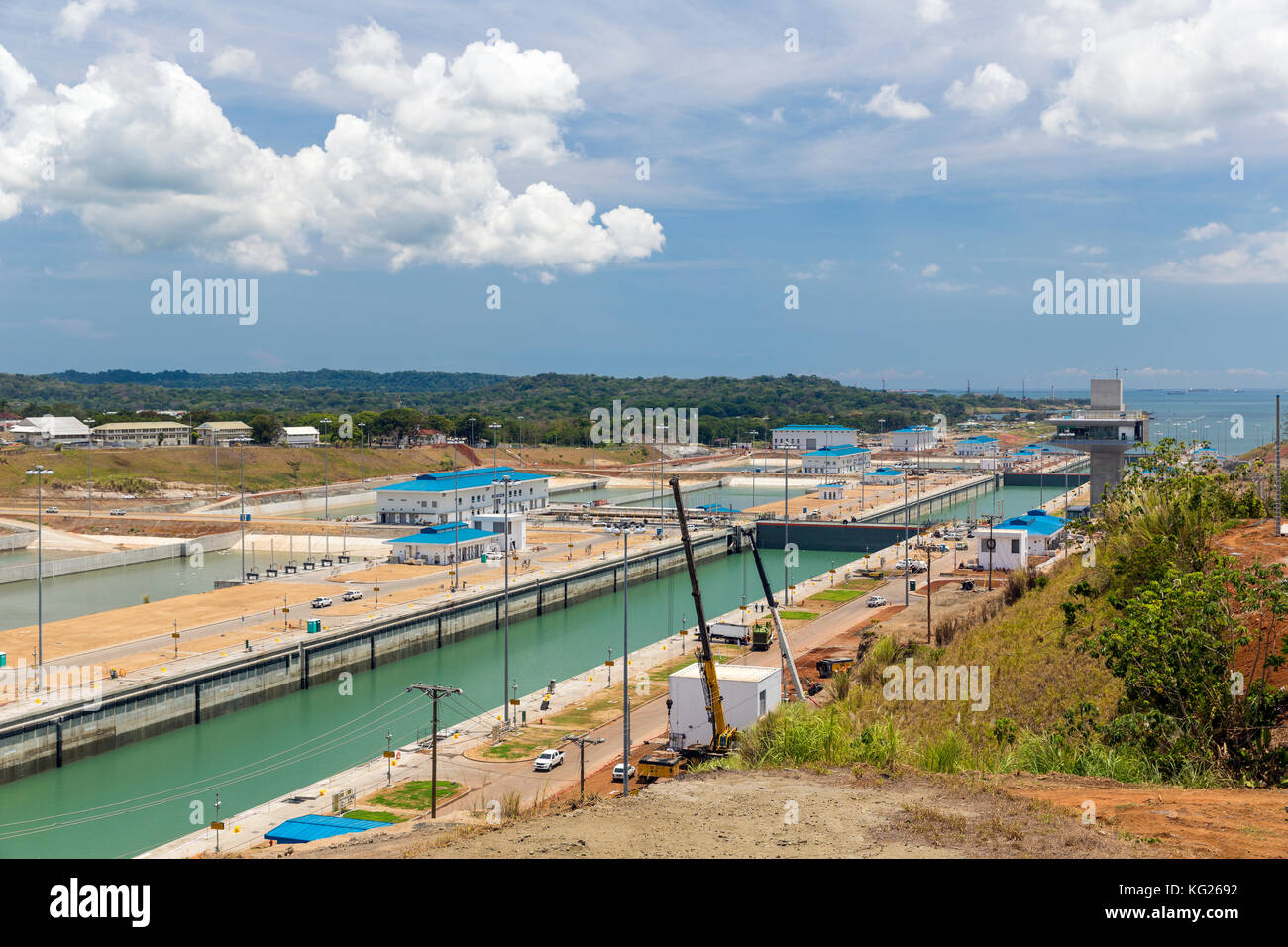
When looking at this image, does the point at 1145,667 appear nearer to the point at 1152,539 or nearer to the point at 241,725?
the point at 1152,539

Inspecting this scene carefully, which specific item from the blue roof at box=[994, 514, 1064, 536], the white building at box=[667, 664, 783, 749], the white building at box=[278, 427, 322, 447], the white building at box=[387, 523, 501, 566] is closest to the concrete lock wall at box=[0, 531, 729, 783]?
the white building at box=[387, 523, 501, 566]

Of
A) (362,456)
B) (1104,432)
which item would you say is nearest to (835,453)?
(362,456)

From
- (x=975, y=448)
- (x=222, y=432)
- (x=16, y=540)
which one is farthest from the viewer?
(x=975, y=448)

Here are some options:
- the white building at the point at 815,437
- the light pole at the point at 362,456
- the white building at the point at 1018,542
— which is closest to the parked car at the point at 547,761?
the white building at the point at 1018,542

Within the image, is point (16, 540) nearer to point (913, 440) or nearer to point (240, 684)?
point (240, 684)

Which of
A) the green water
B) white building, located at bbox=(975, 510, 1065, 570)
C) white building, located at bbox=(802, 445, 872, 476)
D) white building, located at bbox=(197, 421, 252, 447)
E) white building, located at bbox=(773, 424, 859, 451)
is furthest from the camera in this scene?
white building, located at bbox=(773, 424, 859, 451)

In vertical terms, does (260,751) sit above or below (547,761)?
below

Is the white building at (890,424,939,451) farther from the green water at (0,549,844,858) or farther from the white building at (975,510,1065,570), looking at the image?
the green water at (0,549,844,858)
